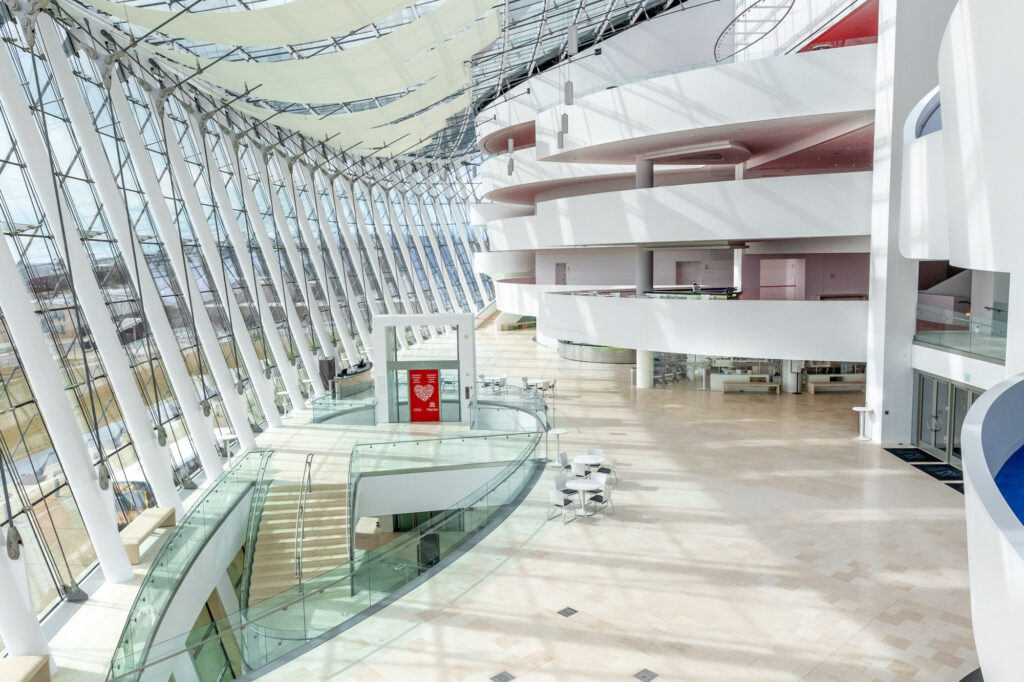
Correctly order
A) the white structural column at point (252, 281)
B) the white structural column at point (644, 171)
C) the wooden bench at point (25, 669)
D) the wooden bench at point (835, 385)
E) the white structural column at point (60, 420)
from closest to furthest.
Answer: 1. the wooden bench at point (25, 669)
2. the white structural column at point (60, 420)
3. the white structural column at point (252, 281)
4. the white structural column at point (644, 171)
5. the wooden bench at point (835, 385)

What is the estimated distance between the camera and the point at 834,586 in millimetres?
10547

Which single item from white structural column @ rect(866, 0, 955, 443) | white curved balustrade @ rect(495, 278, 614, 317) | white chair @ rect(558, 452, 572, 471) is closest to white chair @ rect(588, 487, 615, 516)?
white chair @ rect(558, 452, 572, 471)

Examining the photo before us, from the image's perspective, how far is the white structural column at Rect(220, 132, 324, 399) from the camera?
2392 cm

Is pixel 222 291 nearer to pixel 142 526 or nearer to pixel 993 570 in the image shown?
pixel 142 526

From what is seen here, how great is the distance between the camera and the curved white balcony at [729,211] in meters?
19.0

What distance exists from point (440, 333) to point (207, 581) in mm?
34919

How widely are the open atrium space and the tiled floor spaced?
2.6 inches

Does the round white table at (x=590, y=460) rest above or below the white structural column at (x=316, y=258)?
below

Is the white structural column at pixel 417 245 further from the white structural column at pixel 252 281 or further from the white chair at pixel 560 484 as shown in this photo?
the white chair at pixel 560 484

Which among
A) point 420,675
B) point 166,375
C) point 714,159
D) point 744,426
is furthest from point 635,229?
point 420,675

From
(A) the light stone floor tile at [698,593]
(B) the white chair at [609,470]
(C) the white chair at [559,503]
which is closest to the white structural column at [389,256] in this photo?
(B) the white chair at [609,470]

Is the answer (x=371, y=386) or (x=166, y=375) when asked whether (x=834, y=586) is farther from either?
(x=371, y=386)

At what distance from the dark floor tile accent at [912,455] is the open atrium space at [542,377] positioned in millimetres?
100

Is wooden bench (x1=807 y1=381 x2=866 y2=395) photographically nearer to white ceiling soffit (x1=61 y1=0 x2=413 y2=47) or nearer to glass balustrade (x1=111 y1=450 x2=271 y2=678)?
glass balustrade (x1=111 y1=450 x2=271 y2=678)
